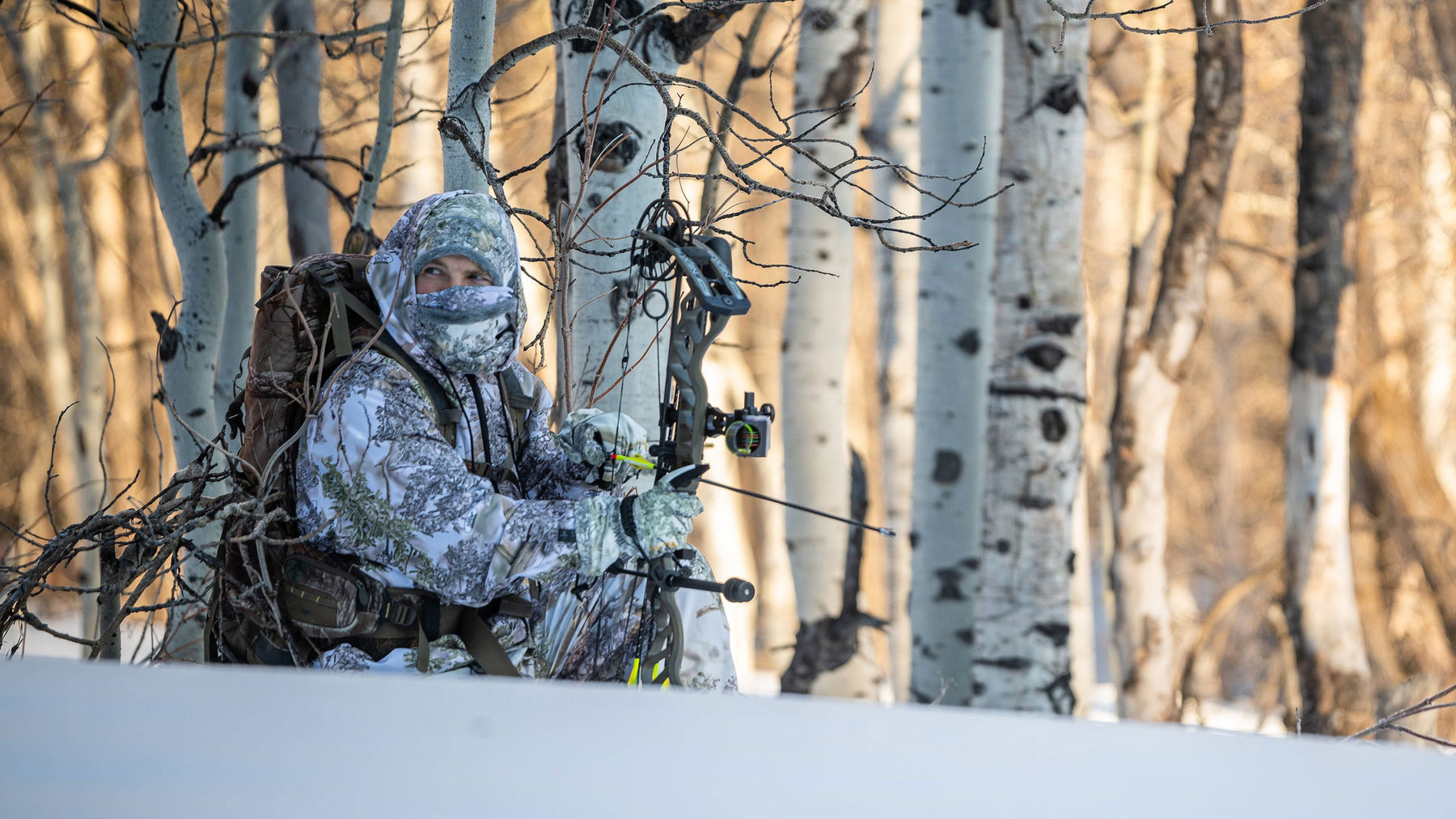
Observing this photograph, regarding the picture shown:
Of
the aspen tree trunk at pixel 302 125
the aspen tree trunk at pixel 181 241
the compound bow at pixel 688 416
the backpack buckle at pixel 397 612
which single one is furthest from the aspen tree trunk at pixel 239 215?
the compound bow at pixel 688 416

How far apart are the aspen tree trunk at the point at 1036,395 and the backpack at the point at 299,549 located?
195cm

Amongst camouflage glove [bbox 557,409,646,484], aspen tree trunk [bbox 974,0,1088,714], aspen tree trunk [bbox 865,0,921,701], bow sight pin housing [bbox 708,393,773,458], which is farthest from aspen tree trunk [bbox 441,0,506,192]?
aspen tree trunk [bbox 865,0,921,701]

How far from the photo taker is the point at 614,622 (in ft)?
9.23

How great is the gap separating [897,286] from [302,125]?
134 inches

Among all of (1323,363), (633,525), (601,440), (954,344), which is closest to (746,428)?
(633,525)

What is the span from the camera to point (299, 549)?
2594mm

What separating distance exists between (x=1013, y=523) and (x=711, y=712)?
2.77 m

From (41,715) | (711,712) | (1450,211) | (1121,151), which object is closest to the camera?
(41,715)

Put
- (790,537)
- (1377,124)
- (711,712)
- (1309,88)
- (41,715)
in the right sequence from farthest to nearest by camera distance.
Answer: (1377,124) → (1309,88) → (790,537) → (711,712) → (41,715)

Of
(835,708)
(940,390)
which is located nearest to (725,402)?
(940,390)

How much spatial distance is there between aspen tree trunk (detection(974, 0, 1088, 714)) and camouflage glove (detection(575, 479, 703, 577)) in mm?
1880

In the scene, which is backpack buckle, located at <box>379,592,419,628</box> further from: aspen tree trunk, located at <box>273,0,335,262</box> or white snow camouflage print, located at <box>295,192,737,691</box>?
aspen tree trunk, located at <box>273,0,335,262</box>

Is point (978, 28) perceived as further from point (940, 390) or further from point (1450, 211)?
point (1450, 211)

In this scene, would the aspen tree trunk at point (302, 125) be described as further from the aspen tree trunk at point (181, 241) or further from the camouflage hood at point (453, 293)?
the camouflage hood at point (453, 293)
